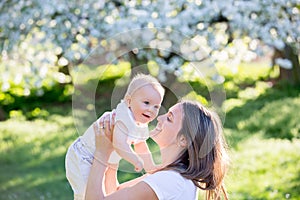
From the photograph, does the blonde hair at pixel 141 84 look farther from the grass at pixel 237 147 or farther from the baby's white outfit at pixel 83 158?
the grass at pixel 237 147

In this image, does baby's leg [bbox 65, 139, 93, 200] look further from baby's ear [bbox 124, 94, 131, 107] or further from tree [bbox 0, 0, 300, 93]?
tree [bbox 0, 0, 300, 93]

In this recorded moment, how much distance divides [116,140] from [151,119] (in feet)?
0.44

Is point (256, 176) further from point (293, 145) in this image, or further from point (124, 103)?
point (124, 103)

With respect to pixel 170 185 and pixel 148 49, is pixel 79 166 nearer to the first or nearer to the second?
pixel 170 185

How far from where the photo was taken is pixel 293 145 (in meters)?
6.89

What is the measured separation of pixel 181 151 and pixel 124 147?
0.20m

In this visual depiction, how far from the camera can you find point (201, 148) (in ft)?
7.49

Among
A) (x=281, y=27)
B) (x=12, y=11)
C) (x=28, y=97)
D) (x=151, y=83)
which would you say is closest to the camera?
(x=151, y=83)

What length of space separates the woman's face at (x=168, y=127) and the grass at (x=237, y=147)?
5.86 ft

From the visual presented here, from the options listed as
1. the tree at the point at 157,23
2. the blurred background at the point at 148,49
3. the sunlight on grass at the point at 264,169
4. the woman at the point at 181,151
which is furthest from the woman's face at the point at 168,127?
the sunlight on grass at the point at 264,169

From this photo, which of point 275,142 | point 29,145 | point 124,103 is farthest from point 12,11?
point 124,103

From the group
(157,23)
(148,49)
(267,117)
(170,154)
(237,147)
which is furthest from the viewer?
(267,117)

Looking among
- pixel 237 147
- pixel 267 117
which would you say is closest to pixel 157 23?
pixel 237 147

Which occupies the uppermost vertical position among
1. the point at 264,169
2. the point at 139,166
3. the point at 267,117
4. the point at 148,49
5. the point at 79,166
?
the point at 139,166
